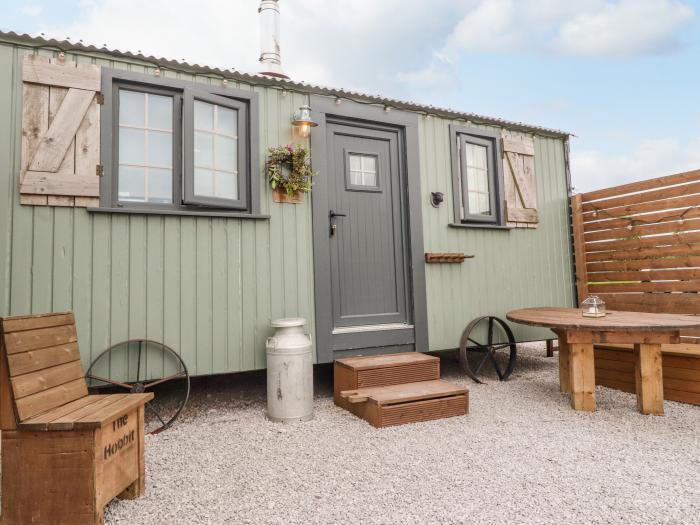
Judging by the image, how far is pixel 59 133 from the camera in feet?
10.2

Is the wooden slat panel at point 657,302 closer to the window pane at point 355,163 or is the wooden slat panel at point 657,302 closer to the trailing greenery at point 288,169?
the window pane at point 355,163

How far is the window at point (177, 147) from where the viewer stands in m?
3.32

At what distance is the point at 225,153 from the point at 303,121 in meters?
0.75

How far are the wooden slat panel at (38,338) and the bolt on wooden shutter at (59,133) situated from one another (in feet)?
4.43

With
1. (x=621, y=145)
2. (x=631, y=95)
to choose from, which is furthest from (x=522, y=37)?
(x=621, y=145)

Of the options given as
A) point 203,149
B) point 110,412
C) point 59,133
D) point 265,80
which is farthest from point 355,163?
point 110,412

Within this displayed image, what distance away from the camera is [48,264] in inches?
120

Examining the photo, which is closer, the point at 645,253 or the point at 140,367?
the point at 140,367

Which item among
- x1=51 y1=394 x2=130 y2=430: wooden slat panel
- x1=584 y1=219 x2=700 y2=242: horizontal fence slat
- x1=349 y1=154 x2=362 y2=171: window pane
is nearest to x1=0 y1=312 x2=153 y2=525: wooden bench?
x1=51 y1=394 x2=130 y2=430: wooden slat panel

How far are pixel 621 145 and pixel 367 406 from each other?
1004 cm

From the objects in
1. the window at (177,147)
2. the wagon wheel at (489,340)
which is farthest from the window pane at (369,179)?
the wagon wheel at (489,340)

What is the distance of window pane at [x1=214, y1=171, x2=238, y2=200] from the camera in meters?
3.63

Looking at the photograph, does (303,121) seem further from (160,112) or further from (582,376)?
(582,376)

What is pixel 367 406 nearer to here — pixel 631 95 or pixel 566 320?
pixel 566 320
